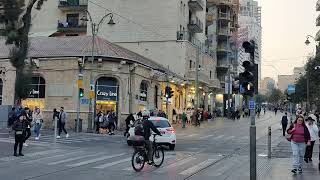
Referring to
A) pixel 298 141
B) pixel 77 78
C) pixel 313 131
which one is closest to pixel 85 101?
pixel 77 78

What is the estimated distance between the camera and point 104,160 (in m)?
19.2

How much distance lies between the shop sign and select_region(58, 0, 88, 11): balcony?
91.6 ft

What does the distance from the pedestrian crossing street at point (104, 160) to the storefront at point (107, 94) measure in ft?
70.8

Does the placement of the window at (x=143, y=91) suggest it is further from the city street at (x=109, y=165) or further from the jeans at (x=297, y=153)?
the jeans at (x=297, y=153)

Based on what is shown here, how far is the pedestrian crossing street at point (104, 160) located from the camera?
16.9m

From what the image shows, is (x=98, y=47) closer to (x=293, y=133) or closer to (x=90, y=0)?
(x=90, y=0)

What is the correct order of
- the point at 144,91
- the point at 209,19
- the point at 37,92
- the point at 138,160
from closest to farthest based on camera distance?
the point at 138,160 < the point at 37,92 < the point at 144,91 < the point at 209,19

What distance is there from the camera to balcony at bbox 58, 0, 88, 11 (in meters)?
70.4

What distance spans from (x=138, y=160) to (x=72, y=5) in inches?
A: 2266

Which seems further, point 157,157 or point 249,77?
point 157,157

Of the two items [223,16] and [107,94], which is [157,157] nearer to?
[107,94]

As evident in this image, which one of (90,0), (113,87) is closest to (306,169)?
(113,87)

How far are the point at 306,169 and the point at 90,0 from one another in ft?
179

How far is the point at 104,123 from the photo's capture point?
3925cm
